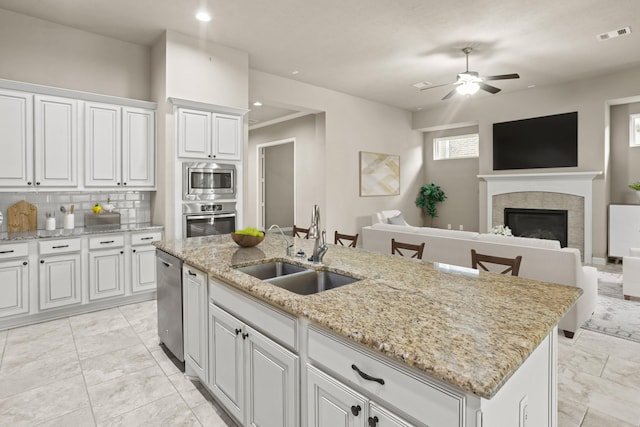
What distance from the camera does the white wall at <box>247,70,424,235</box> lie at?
20.1 ft

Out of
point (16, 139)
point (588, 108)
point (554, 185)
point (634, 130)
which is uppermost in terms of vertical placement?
point (588, 108)

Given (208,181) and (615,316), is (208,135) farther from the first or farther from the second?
(615,316)

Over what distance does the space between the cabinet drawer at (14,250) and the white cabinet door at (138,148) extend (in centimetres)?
119

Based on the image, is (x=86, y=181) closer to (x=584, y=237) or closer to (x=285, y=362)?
(x=285, y=362)

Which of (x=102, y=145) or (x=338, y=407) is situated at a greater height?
(x=102, y=145)

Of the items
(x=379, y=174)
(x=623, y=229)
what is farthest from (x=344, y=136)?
(x=623, y=229)

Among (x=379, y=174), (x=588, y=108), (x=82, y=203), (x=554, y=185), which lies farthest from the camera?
(x=379, y=174)

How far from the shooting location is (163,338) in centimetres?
290

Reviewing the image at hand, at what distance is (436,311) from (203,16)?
4.01 metres

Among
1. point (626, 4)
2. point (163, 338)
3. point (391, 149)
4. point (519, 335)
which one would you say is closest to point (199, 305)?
point (163, 338)

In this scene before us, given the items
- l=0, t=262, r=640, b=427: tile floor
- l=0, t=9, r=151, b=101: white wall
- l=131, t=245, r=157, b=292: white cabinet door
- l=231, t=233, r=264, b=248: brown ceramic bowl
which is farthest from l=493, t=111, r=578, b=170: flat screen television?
l=131, t=245, r=157, b=292: white cabinet door

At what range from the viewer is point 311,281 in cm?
210

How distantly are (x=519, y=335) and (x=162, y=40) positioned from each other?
4808mm

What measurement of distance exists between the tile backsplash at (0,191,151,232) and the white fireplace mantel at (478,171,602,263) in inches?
257
